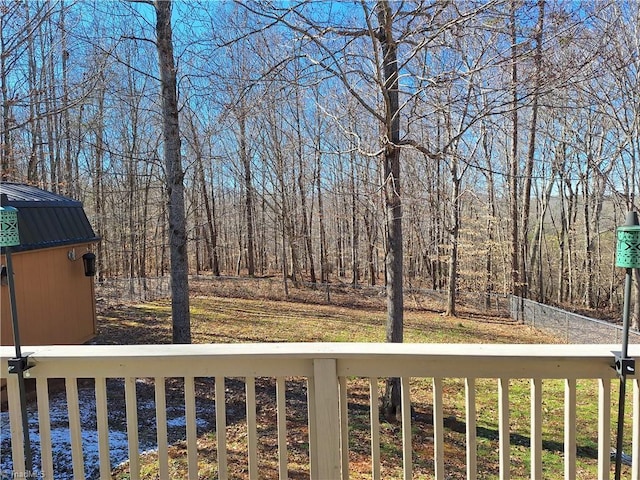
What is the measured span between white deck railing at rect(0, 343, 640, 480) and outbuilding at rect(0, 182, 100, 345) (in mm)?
3582

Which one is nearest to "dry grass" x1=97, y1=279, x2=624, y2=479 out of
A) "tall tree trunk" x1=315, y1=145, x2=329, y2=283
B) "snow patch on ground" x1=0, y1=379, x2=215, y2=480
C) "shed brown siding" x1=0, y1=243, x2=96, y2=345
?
"snow patch on ground" x1=0, y1=379, x2=215, y2=480

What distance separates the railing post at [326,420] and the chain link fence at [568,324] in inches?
287

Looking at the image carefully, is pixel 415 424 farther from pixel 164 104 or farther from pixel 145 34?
pixel 145 34

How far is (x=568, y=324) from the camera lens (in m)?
8.60

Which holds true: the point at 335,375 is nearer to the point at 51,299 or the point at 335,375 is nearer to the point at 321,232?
the point at 51,299

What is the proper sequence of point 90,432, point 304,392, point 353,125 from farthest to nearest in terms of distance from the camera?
point 353,125 → point 304,392 → point 90,432

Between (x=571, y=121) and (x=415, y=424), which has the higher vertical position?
(x=571, y=121)

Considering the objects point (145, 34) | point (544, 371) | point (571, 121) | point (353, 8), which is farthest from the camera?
point (571, 121)

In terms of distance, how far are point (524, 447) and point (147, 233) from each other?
49.3 ft

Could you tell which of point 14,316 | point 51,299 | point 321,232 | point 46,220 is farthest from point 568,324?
point 321,232

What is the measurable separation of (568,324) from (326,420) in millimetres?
9009

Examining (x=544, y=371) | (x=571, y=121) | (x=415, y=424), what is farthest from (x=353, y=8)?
(x=571, y=121)

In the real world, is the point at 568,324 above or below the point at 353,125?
below

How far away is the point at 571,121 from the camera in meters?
10.6
